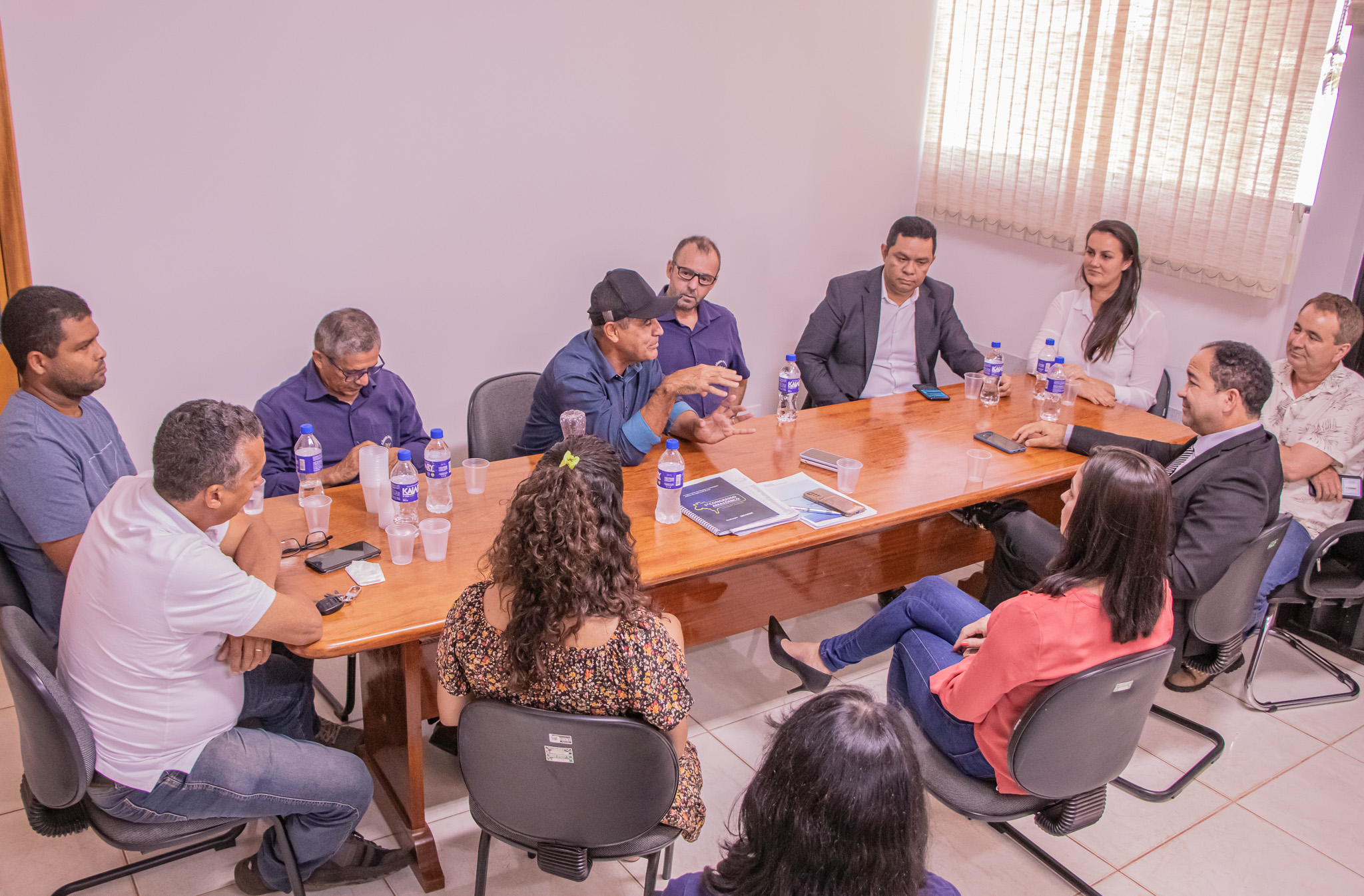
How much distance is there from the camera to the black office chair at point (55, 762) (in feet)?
6.26

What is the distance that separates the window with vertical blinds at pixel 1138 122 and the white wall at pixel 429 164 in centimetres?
44

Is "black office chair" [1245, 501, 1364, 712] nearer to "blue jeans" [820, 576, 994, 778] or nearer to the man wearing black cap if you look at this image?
"blue jeans" [820, 576, 994, 778]

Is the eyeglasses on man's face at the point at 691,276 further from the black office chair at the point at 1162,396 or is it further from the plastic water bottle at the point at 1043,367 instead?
the black office chair at the point at 1162,396

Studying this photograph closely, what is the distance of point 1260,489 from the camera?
2779 mm

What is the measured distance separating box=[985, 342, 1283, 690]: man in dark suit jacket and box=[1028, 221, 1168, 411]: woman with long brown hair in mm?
954

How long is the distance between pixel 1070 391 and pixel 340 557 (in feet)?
10.1

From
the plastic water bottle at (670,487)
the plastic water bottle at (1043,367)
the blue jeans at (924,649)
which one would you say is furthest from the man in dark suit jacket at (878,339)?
the plastic water bottle at (670,487)

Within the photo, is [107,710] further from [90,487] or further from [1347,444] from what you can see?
[1347,444]

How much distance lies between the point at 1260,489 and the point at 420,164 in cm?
354

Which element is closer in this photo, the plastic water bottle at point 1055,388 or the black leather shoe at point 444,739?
the black leather shoe at point 444,739

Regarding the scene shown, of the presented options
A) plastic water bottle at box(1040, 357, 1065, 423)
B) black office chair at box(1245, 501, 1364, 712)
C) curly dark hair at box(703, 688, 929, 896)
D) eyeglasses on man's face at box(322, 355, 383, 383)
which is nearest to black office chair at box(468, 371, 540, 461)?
eyeglasses on man's face at box(322, 355, 383, 383)

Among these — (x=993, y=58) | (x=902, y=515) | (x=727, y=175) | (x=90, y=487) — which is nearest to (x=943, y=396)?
(x=902, y=515)

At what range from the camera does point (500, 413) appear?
3.58 m

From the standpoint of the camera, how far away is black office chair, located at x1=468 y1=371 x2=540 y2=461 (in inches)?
139
